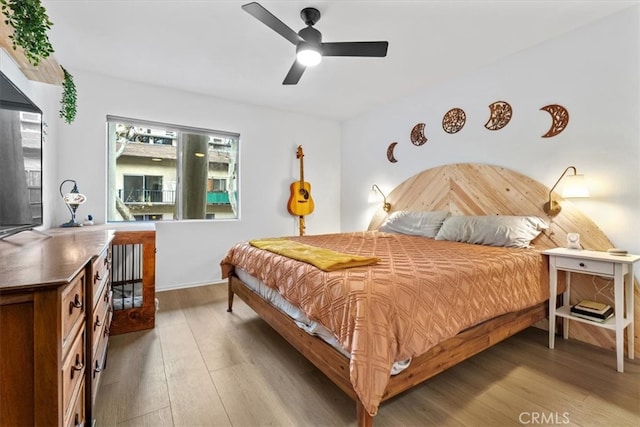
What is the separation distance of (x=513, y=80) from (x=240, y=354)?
3413 millimetres

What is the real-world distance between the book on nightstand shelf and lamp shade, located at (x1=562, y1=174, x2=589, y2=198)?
2.68 feet

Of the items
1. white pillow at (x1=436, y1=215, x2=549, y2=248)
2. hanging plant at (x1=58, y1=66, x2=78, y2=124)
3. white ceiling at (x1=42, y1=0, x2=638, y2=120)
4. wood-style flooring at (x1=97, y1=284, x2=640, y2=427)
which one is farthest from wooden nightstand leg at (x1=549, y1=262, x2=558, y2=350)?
hanging plant at (x1=58, y1=66, x2=78, y2=124)

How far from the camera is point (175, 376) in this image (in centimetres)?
181

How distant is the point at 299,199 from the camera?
4.42 meters

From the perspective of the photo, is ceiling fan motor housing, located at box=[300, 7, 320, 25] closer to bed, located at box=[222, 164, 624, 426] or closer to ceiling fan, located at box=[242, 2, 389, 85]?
ceiling fan, located at box=[242, 2, 389, 85]

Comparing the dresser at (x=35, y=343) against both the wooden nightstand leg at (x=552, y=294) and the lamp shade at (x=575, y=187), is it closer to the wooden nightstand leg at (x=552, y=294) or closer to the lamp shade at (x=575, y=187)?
the wooden nightstand leg at (x=552, y=294)

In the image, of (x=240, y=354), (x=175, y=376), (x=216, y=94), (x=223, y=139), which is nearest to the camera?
(x=175, y=376)

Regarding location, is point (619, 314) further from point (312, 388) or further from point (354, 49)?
point (354, 49)

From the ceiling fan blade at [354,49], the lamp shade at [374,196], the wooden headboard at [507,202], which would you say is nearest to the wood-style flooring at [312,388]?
the wooden headboard at [507,202]

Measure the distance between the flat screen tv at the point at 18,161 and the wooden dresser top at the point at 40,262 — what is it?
0.12 metres

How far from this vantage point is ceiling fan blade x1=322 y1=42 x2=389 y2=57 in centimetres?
208

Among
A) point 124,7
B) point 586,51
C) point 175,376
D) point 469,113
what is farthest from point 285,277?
point 586,51

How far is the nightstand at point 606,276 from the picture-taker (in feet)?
6.28

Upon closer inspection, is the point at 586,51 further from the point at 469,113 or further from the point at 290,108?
the point at 290,108
